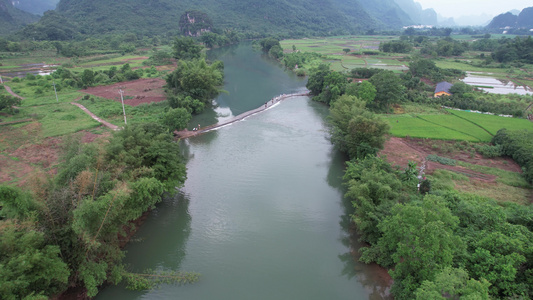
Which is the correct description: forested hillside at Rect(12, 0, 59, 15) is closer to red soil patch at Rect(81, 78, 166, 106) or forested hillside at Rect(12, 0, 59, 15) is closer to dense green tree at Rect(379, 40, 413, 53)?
red soil patch at Rect(81, 78, 166, 106)

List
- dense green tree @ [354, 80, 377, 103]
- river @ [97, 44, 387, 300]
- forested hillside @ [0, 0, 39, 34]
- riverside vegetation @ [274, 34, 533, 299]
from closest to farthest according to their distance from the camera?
1. riverside vegetation @ [274, 34, 533, 299]
2. river @ [97, 44, 387, 300]
3. dense green tree @ [354, 80, 377, 103]
4. forested hillside @ [0, 0, 39, 34]

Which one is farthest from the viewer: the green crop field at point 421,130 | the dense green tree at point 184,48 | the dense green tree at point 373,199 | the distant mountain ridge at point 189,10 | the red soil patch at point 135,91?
the distant mountain ridge at point 189,10

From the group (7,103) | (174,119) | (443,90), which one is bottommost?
(443,90)

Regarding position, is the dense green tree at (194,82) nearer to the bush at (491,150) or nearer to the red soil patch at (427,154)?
the red soil patch at (427,154)

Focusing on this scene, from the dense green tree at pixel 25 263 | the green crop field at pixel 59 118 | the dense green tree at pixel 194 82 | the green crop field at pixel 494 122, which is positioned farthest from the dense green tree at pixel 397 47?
the dense green tree at pixel 25 263

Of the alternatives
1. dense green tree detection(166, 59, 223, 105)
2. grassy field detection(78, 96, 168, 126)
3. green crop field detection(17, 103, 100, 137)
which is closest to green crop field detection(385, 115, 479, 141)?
dense green tree detection(166, 59, 223, 105)

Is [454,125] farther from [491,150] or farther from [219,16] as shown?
[219,16]

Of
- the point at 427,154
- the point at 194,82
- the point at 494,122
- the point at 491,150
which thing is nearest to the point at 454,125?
the point at 494,122
